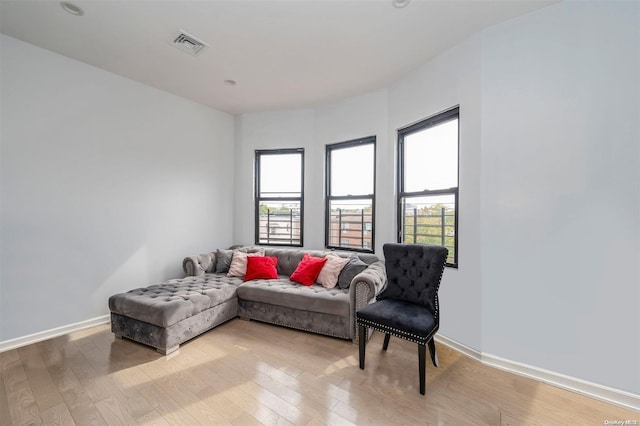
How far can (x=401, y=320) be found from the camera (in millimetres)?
2072

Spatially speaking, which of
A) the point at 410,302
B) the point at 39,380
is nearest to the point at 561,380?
the point at 410,302

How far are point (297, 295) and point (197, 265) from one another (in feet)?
5.21

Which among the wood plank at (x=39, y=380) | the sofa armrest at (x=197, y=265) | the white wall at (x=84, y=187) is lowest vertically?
the wood plank at (x=39, y=380)

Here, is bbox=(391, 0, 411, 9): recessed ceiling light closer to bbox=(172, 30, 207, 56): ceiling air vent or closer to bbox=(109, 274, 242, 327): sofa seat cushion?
bbox=(172, 30, 207, 56): ceiling air vent

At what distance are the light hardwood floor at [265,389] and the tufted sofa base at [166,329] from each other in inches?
3.6

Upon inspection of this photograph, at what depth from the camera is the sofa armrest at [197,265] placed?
3.62m

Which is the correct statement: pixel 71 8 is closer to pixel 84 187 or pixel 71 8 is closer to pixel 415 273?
pixel 84 187

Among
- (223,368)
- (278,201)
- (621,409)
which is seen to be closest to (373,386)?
(223,368)

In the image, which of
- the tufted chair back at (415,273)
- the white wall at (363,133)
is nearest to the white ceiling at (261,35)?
the white wall at (363,133)

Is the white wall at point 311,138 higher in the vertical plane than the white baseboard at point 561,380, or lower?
higher

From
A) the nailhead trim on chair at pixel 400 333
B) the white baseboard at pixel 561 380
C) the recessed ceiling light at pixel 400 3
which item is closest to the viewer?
the white baseboard at pixel 561 380

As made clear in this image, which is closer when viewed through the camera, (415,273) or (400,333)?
(400,333)

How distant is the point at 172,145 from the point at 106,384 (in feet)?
9.66

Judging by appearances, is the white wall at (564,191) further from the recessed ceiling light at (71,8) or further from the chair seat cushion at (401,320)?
the recessed ceiling light at (71,8)
